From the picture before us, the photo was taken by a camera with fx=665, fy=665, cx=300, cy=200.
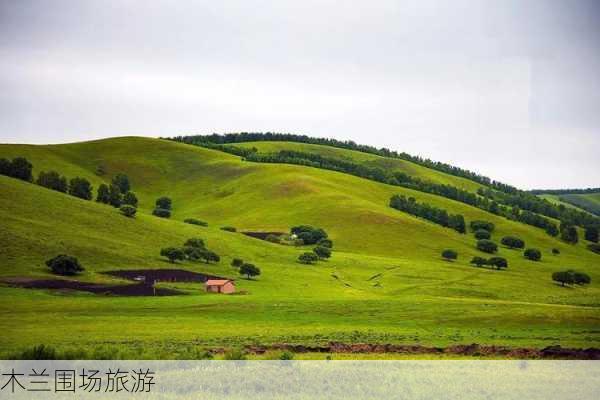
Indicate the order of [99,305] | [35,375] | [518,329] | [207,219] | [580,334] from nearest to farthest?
[35,375], [580,334], [518,329], [99,305], [207,219]

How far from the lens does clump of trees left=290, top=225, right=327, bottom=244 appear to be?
485 ft

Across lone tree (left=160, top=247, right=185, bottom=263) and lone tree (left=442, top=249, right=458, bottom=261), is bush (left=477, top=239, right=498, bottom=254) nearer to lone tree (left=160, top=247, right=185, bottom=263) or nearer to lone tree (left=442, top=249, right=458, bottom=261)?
lone tree (left=442, top=249, right=458, bottom=261)

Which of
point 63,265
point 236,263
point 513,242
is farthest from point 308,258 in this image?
point 513,242

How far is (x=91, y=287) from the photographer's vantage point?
80438mm

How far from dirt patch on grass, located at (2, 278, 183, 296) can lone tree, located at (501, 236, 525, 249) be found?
113 metres

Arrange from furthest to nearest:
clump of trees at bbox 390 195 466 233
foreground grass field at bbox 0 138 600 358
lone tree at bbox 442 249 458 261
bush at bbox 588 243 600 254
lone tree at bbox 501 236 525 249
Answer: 1. bush at bbox 588 243 600 254
2. clump of trees at bbox 390 195 466 233
3. lone tree at bbox 501 236 525 249
4. lone tree at bbox 442 249 458 261
5. foreground grass field at bbox 0 138 600 358

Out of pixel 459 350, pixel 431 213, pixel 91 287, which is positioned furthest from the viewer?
pixel 431 213

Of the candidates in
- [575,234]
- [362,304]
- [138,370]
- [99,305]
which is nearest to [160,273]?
[99,305]

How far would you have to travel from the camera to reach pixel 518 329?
5841 centimetres

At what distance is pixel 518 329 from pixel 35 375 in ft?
135

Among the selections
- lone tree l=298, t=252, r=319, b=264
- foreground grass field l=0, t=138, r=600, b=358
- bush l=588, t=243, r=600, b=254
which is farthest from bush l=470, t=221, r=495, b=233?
lone tree l=298, t=252, r=319, b=264

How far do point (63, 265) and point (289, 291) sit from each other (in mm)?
29634

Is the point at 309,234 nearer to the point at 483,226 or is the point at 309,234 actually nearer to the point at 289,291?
the point at 289,291

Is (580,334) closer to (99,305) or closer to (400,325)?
(400,325)
